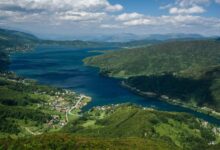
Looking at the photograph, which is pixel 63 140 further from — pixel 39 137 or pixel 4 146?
pixel 4 146

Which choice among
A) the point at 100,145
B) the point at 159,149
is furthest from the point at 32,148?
the point at 159,149

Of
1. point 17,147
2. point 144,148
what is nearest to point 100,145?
point 144,148

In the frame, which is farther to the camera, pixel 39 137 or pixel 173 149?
pixel 173 149

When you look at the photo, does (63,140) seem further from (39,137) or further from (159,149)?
(159,149)

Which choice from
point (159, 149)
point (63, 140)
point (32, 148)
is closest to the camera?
point (32, 148)

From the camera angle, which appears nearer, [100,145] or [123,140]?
[100,145]

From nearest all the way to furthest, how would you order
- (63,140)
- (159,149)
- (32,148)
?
(32,148) < (63,140) < (159,149)


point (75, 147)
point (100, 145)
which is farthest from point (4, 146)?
point (100, 145)

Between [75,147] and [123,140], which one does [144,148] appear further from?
[75,147]
